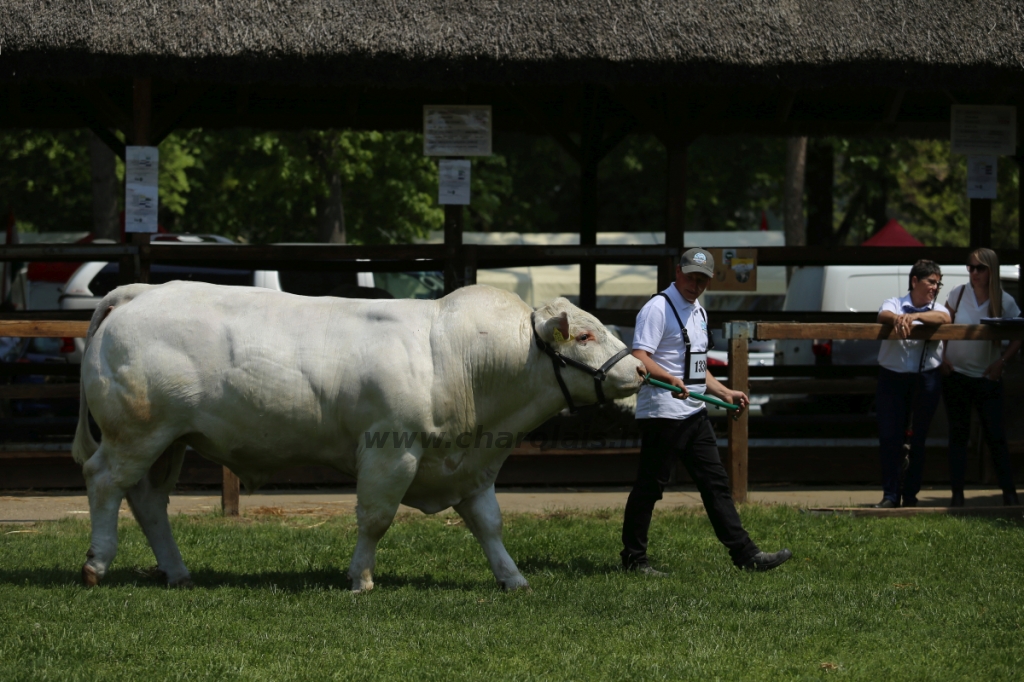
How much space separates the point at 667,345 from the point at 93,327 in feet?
10.3

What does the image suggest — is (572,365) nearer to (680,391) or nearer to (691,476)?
(680,391)

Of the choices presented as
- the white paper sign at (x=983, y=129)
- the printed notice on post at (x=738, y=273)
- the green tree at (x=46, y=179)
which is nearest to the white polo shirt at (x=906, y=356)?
the printed notice on post at (x=738, y=273)

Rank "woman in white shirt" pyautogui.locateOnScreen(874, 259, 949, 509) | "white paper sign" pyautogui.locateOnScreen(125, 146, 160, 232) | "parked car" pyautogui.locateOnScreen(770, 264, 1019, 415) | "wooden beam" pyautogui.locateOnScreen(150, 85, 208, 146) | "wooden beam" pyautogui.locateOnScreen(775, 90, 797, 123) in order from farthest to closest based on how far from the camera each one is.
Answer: "parked car" pyautogui.locateOnScreen(770, 264, 1019, 415), "wooden beam" pyautogui.locateOnScreen(775, 90, 797, 123), "wooden beam" pyautogui.locateOnScreen(150, 85, 208, 146), "white paper sign" pyautogui.locateOnScreen(125, 146, 160, 232), "woman in white shirt" pyautogui.locateOnScreen(874, 259, 949, 509)

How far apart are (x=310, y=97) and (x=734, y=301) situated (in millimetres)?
13312

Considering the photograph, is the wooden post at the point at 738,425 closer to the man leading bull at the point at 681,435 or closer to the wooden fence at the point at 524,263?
the wooden fence at the point at 524,263

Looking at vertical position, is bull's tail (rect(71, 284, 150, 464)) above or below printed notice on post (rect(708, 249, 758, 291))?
below

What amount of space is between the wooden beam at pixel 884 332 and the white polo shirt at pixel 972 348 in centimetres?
10

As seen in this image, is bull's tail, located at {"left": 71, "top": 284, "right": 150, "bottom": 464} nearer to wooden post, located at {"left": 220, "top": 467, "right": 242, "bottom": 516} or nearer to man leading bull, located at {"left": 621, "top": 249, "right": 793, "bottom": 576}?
wooden post, located at {"left": 220, "top": 467, "right": 242, "bottom": 516}

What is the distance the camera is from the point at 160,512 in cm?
666

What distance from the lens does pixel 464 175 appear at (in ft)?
33.7

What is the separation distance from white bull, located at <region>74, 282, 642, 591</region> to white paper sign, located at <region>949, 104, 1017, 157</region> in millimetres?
5728

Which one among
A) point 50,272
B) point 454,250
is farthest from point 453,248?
point 50,272

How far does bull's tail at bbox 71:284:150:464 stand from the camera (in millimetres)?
6594

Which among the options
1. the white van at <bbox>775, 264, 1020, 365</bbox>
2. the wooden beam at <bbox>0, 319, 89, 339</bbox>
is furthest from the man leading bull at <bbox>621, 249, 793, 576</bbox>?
the white van at <bbox>775, 264, 1020, 365</bbox>
